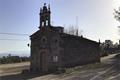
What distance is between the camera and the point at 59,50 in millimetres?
30844

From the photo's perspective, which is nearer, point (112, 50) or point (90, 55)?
point (90, 55)

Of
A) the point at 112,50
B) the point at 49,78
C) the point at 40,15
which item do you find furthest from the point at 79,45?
the point at 112,50

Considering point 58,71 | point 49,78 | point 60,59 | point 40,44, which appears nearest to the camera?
point 49,78

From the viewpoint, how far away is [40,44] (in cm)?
3319

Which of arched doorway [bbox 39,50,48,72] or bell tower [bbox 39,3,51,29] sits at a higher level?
bell tower [bbox 39,3,51,29]

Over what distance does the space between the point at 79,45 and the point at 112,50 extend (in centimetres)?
5338

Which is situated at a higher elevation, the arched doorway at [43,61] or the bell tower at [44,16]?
the bell tower at [44,16]

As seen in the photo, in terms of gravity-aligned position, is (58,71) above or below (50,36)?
below

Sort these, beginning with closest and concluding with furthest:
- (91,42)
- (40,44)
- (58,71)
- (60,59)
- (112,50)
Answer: (58,71) → (60,59) → (40,44) → (91,42) → (112,50)

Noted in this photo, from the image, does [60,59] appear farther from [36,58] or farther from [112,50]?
[112,50]

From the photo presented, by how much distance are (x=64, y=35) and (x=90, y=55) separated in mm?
9807

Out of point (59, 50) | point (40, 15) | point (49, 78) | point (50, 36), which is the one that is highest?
point (40, 15)

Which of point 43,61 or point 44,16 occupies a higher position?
point 44,16

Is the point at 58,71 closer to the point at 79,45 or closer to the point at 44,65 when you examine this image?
the point at 44,65
